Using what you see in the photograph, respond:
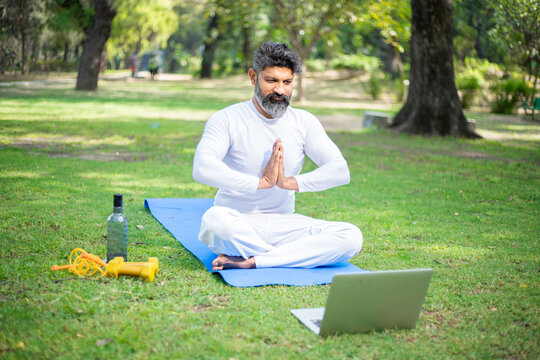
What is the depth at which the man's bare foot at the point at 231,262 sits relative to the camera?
4.22 metres

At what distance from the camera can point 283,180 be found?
4223 millimetres

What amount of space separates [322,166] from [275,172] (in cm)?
48

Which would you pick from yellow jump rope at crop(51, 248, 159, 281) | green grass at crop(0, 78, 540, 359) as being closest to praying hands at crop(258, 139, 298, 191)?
green grass at crop(0, 78, 540, 359)

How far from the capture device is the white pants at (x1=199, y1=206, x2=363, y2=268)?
4.19 m

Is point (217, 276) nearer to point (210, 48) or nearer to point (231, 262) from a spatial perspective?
point (231, 262)

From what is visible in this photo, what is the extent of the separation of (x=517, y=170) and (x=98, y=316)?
8422 millimetres

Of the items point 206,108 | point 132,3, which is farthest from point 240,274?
point 132,3

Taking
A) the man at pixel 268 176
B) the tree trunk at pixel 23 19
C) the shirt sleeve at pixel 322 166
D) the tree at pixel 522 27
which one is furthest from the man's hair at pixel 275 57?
the tree trunk at pixel 23 19

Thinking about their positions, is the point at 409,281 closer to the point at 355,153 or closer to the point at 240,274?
the point at 240,274

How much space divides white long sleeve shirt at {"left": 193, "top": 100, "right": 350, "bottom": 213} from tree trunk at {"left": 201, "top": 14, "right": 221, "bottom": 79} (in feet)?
106

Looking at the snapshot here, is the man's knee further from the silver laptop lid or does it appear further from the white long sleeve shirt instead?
the silver laptop lid

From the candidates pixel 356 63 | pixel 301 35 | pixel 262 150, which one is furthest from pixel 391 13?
pixel 262 150

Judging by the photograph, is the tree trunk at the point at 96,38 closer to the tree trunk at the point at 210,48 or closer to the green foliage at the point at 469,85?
the green foliage at the point at 469,85

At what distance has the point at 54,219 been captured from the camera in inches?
209
